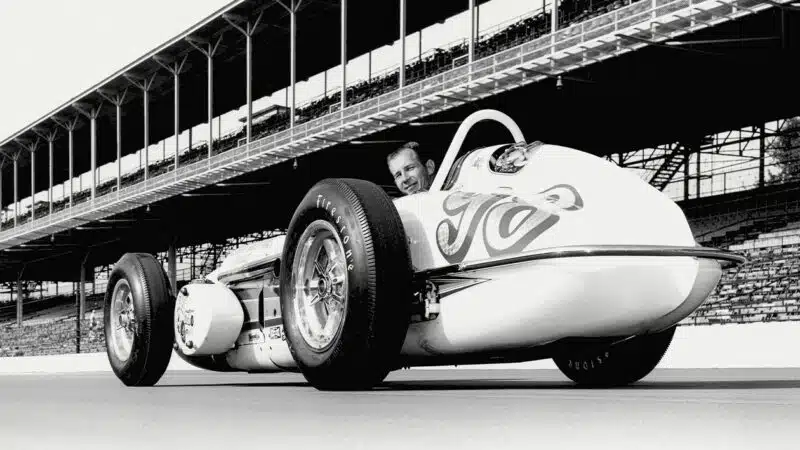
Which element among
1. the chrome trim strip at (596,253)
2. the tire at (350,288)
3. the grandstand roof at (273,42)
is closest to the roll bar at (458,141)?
the tire at (350,288)

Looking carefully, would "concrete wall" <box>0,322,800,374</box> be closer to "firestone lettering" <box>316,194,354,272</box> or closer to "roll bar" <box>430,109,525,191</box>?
"roll bar" <box>430,109,525,191</box>

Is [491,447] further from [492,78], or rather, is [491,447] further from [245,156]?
[245,156]

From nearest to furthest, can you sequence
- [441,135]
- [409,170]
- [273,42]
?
[409,170]
[441,135]
[273,42]

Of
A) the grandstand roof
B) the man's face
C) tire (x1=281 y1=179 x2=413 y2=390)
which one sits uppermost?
the grandstand roof

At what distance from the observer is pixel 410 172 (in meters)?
6.99

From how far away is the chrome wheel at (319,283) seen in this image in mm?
6168

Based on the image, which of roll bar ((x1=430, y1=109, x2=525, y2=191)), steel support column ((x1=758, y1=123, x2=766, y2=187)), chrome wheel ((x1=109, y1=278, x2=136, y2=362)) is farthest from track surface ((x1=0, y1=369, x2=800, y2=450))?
steel support column ((x1=758, y1=123, x2=766, y2=187))

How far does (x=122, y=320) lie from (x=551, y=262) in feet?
14.9

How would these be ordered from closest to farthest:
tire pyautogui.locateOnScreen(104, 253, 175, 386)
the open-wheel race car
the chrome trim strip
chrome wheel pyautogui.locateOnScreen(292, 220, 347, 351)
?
the chrome trim strip
the open-wheel race car
chrome wheel pyautogui.locateOnScreen(292, 220, 347, 351)
tire pyautogui.locateOnScreen(104, 253, 175, 386)

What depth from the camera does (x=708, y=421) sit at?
385 cm

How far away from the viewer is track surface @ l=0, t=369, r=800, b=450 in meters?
3.31

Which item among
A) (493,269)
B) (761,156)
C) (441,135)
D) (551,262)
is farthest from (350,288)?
(761,156)

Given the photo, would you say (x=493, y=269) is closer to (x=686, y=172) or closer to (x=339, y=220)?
(x=339, y=220)

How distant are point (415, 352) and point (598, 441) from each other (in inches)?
115
